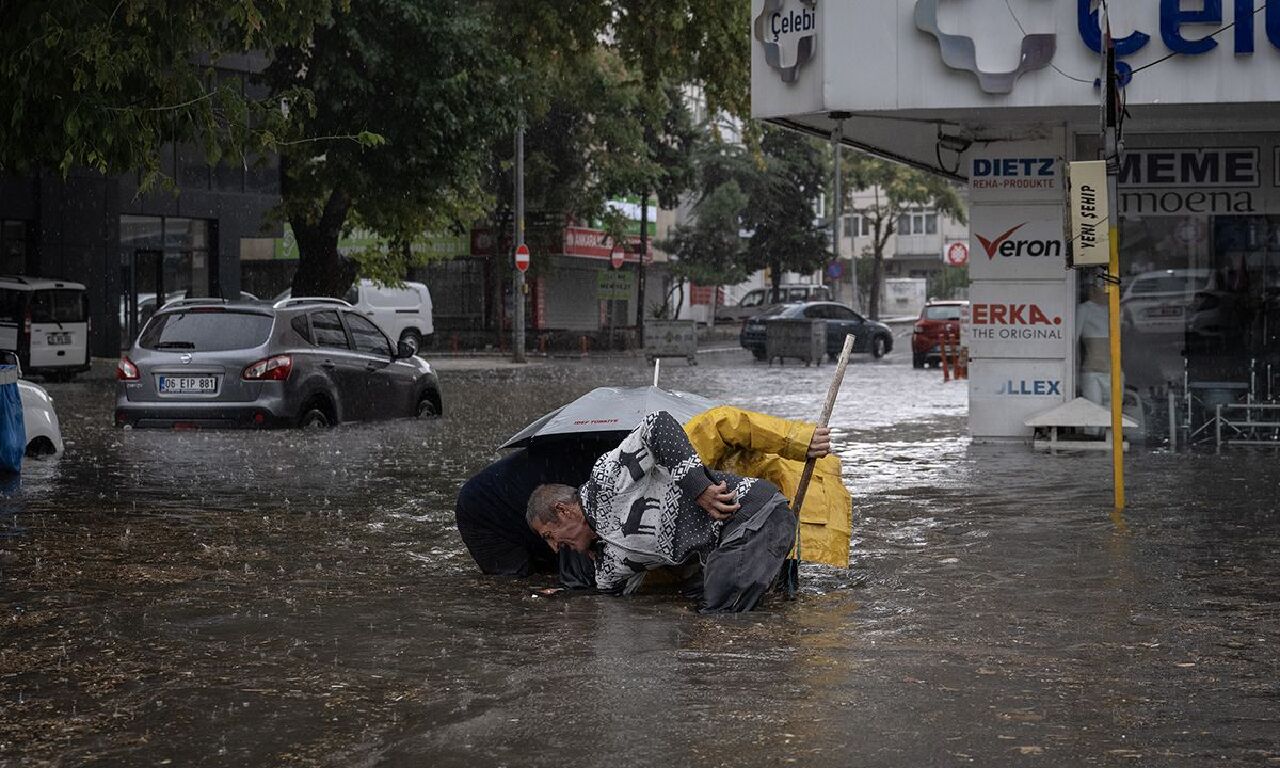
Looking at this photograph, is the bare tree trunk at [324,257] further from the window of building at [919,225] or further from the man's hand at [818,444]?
the window of building at [919,225]

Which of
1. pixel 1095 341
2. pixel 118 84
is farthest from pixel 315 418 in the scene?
pixel 1095 341

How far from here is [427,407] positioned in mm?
22031

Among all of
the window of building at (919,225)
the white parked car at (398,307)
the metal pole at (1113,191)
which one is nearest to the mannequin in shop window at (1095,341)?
the metal pole at (1113,191)

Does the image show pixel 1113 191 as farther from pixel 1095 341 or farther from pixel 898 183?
pixel 898 183

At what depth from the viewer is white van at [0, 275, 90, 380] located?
30.5 metres

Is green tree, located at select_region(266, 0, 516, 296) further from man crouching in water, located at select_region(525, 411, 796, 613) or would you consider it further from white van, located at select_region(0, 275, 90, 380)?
man crouching in water, located at select_region(525, 411, 796, 613)

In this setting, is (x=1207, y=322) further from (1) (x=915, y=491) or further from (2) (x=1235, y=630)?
(2) (x=1235, y=630)

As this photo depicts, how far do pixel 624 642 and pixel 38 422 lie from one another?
Result: 33.4 feet

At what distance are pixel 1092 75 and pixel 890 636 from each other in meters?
9.40

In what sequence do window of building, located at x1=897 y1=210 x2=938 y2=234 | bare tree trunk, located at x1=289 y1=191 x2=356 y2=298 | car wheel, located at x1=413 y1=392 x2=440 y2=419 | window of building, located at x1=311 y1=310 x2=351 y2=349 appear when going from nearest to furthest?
window of building, located at x1=311 y1=310 x2=351 y2=349 → car wheel, located at x1=413 y1=392 x2=440 y2=419 → bare tree trunk, located at x1=289 y1=191 x2=356 y2=298 → window of building, located at x1=897 y1=210 x2=938 y2=234

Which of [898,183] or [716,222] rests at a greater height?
[898,183]

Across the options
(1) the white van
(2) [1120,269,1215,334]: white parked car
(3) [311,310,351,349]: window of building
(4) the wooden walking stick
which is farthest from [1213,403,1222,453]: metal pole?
(1) the white van

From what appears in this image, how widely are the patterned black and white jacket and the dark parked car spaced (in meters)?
36.3

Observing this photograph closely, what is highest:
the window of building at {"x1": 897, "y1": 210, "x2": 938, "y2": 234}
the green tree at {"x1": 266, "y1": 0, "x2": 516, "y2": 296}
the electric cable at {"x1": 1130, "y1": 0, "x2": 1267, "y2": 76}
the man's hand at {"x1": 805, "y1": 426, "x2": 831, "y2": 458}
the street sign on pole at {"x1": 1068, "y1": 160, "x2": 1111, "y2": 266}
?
the window of building at {"x1": 897, "y1": 210, "x2": 938, "y2": 234}
